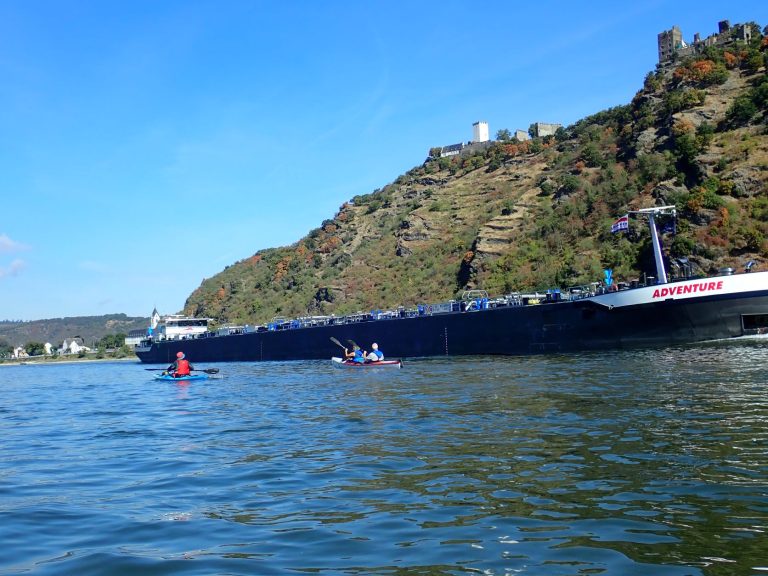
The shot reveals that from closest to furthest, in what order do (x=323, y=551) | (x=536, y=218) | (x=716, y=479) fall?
(x=323, y=551) < (x=716, y=479) < (x=536, y=218)

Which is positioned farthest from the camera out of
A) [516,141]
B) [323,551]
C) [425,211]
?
[516,141]

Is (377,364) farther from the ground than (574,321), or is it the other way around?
(574,321)

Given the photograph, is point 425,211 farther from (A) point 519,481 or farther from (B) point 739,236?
(A) point 519,481

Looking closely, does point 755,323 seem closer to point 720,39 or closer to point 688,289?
point 688,289

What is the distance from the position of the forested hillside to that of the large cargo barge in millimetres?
4961

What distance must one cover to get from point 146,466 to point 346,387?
A: 14.1 m

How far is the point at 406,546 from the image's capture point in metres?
7.11

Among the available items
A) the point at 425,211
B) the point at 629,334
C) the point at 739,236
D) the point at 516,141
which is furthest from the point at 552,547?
the point at 516,141

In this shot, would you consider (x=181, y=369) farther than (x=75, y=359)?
No

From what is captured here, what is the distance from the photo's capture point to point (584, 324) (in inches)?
1401

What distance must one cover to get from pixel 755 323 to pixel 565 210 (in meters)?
38.2

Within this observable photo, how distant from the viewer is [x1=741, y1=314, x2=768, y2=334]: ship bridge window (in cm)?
3062

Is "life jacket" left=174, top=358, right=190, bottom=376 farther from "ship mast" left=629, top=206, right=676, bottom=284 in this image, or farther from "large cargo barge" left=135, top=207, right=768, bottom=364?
"ship mast" left=629, top=206, right=676, bottom=284

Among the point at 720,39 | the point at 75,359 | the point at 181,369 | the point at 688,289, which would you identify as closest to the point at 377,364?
the point at 181,369
